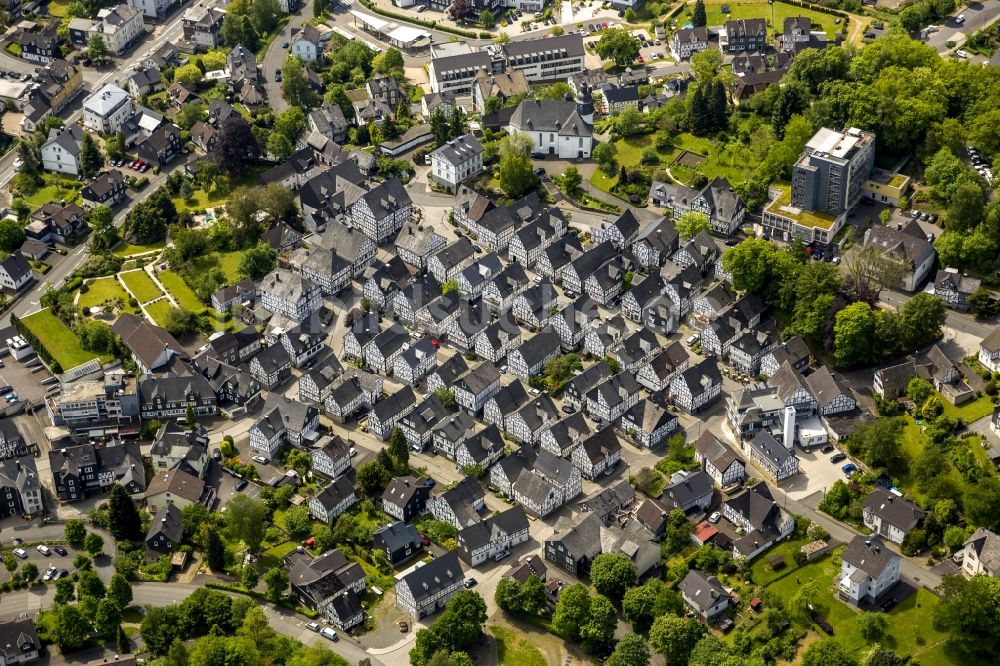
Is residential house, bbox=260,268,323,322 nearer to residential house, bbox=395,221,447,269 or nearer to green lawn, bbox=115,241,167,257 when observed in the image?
residential house, bbox=395,221,447,269

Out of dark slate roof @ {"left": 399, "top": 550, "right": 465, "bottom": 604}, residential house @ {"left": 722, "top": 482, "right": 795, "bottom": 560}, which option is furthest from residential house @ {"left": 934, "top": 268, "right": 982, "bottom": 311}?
Result: dark slate roof @ {"left": 399, "top": 550, "right": 465, "bottom": 604}

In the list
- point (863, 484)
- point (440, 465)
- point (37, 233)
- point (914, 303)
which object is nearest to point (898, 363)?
point (914, 303)

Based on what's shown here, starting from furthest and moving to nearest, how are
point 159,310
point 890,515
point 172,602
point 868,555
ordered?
point 159,310
point 890,515
point 172,602
point 868,555

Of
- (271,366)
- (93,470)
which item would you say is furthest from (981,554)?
(93,470)

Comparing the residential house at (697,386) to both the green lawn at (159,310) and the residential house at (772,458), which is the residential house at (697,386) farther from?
the green lawn at (159,310)

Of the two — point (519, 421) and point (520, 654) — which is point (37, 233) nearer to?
point (519, 421)

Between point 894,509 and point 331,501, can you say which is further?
point 331,501

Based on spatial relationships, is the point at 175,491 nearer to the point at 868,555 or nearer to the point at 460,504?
the point at 460,504
